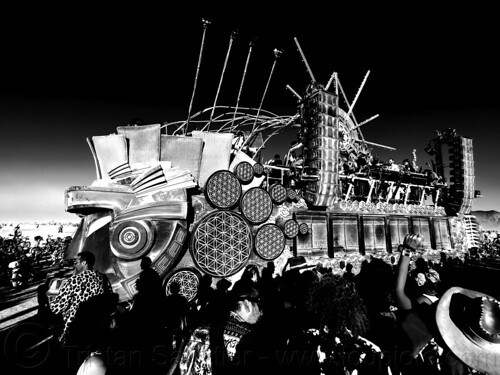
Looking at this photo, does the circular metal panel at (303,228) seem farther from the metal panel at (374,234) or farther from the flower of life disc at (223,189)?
the metal panel at (374,234)

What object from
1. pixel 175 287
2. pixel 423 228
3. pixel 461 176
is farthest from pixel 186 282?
pixel 461 176

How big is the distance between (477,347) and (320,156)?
363 inches

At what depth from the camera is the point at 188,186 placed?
8.89 m

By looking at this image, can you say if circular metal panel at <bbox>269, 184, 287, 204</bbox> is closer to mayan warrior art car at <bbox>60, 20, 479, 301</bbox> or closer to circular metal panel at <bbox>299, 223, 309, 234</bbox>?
mayan warrior art car at <bbox>60, 20, 479, 301</bbox>

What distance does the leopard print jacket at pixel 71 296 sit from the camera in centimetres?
356

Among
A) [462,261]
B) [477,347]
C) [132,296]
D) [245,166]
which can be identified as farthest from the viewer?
[462,261]

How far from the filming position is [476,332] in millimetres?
2242

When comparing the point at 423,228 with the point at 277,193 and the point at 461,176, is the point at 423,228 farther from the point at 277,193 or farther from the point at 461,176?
the point at 277,193

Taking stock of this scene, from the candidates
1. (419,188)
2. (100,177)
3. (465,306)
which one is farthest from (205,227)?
(419,188)

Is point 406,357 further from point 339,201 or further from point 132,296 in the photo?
point 339,201

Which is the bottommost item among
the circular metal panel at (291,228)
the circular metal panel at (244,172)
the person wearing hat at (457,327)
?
the person wearing hat at (457,327)

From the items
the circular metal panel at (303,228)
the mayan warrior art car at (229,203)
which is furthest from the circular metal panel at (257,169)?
the circular metal panel at (303,228)

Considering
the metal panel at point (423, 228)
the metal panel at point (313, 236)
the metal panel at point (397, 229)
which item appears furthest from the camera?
the metal panel at point (423, 228)

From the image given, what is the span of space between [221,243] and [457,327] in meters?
7.98
